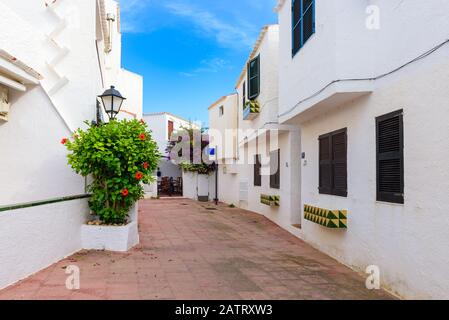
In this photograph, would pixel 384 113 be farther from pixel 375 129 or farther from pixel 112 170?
pixel 112 170

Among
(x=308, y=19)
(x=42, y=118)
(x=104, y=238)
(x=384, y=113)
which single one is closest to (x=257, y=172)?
(x=308, y=19)

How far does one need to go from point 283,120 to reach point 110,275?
6.15m

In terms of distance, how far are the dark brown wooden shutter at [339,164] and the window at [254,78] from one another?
6.60 m

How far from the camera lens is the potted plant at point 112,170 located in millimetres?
7457

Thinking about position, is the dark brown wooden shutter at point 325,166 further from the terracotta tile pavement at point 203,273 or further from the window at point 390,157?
the window at point 390,157

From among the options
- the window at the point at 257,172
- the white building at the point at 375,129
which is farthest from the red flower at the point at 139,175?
the window at the point at 257,172

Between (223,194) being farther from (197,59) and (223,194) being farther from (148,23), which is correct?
(148,23)

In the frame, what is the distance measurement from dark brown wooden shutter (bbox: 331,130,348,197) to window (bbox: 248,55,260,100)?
660cm

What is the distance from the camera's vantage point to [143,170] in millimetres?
7996

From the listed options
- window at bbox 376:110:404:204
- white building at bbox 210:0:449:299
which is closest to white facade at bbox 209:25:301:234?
white building at bbox 210:0:449:299

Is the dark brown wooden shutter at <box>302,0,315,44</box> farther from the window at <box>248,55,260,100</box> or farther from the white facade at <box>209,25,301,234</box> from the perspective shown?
the window at <box>248,55,260,100</box>

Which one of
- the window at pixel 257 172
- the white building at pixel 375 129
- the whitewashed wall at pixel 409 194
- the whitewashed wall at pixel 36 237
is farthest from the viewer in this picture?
the window at pixel 257 172

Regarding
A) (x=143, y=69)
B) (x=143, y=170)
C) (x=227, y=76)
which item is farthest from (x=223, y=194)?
(x=143, y=170)
